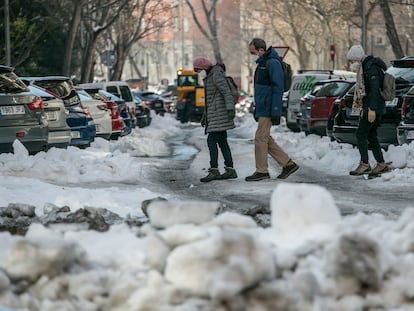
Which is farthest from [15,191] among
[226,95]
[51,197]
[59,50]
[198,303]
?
[59,50]

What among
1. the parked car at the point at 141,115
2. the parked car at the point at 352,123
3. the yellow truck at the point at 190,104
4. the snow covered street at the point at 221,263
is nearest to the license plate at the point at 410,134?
the parked car at the point at 352,123

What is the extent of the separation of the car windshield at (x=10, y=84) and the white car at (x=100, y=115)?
332 inches

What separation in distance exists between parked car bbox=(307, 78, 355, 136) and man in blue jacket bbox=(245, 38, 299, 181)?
31.9 ft

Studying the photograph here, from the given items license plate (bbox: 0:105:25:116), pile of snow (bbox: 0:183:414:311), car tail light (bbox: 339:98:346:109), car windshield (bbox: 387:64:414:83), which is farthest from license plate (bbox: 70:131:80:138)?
pile of snow (bbox: 0:183:414:311)

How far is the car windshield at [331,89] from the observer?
24984mm

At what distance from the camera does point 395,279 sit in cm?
594

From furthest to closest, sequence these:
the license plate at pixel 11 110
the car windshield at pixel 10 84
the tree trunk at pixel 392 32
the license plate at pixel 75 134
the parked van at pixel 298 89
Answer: the tree trunk at pixel 392 32 → the parked van at pixel 298 89 → the license plate at pixel 75 134 → the car windshield at pixel 10 84 → the license plate at pixel 11 110

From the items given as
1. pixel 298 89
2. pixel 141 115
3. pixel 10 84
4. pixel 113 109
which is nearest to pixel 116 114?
pixel 113 109

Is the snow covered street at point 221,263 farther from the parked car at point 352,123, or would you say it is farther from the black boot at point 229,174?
the parked car at point 352,123

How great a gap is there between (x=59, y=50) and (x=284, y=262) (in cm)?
4168

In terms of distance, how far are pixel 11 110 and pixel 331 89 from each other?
10480 mm

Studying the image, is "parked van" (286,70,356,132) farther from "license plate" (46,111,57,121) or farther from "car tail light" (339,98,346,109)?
"license plate" (46,111,57,121)

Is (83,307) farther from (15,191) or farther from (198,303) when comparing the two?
(15,191)

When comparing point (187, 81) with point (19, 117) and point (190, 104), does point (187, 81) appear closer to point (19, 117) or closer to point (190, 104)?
point (190, 104)
